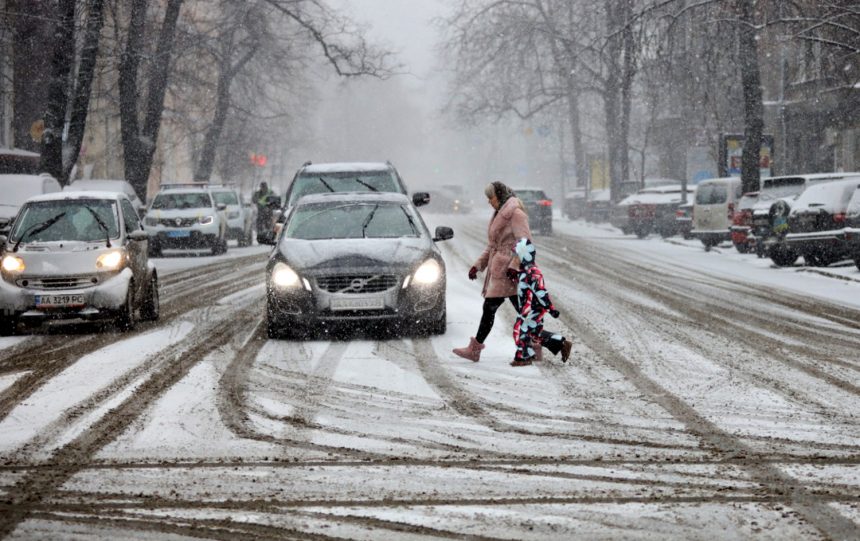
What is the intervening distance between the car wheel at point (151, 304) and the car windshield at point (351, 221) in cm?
216

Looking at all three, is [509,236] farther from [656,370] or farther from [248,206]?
[248,206]

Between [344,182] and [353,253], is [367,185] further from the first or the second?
[353,253]

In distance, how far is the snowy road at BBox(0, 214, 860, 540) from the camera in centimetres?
624

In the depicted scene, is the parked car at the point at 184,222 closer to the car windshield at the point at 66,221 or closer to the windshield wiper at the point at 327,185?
the windshield wiper at the point at 327,185

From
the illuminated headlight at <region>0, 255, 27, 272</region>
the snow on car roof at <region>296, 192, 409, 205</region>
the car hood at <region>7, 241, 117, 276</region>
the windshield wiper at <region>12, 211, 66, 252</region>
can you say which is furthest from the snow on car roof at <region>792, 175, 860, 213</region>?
the illuminated headlight at <region>0, 255, 27, 272</region>

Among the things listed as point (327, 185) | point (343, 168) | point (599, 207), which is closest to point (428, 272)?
point (327, 185)

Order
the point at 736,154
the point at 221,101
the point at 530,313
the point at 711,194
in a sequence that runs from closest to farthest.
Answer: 1. the point at 530,313
2. the point at 711,194
3. the point at 736,154
4. the point at 221,101

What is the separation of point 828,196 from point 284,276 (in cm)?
1408

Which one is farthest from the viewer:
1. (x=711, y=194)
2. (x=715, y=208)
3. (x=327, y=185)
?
(x=711, y=194)

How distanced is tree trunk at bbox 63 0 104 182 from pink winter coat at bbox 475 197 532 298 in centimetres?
1821

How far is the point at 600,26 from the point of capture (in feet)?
167

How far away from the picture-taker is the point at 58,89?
2759 centimetres

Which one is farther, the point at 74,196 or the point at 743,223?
the point at 743,223

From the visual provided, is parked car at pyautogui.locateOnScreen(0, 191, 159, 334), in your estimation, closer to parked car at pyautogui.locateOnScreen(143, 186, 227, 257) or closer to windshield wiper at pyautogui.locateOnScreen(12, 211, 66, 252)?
windshield wiper at pyautogui.locateOnScreen(12, 211, 66, 252)
